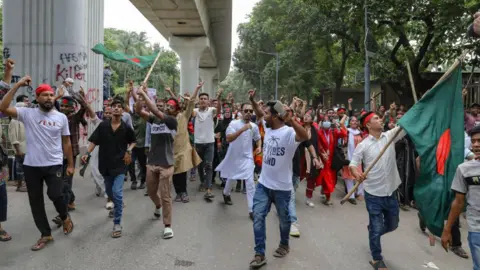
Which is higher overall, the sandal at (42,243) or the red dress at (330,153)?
the red dress at (330,153)

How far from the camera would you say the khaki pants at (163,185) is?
18.6 feet

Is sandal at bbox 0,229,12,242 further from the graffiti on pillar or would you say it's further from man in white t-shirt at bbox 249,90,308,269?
the graffiti on pillar

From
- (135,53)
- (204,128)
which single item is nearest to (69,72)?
(204,128)

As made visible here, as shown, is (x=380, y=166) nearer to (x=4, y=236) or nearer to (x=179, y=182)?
(x=179, y=182)

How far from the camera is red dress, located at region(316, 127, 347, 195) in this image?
26.5 feet

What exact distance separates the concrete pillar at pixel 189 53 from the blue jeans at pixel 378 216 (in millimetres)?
17493

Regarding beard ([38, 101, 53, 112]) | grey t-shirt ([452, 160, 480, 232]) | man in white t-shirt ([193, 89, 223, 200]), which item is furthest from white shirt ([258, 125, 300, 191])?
man in white t-shirt ([193, 89, 223, 200])

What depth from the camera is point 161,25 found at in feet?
65.0

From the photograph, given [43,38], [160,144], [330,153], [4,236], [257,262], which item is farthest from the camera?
[43,38]

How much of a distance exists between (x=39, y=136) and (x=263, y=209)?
2.74 meters

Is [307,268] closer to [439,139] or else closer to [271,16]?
[439,139]

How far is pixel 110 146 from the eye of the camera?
5.72 meters

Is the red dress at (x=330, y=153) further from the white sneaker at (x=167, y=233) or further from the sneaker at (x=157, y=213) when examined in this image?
the white sneaker at (x=167, y=233)

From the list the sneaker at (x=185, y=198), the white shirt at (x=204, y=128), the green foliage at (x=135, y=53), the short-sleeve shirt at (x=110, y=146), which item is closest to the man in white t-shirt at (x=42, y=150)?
the short-sleeve shirt at (x=110, y=146)
